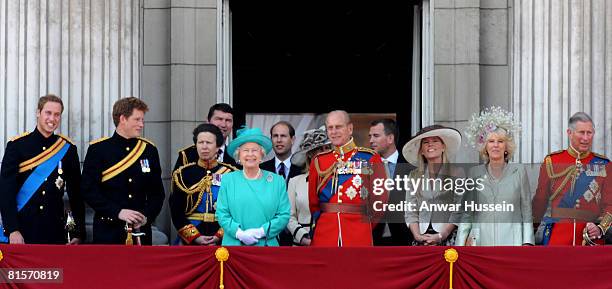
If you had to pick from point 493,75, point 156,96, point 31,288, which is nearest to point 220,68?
point 156,96

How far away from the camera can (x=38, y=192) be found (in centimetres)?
1048

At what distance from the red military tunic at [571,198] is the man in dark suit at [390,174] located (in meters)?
1.12

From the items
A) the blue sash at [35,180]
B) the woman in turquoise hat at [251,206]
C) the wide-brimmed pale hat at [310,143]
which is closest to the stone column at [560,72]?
the wide-brimmed pale hat at [310,143]

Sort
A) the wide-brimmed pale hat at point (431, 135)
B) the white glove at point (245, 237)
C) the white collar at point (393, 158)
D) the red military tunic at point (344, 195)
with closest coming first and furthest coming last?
the white glove at point (245, 237)
the red military tunic at point (344, 195)
the wide-brimmed pale hat at point (431, 135)
the white collar at point (393, 158)

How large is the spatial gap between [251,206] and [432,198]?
1507 mm

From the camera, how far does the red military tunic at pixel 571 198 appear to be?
34.0 feet

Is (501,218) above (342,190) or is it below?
below

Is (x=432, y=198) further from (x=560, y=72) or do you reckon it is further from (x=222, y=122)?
(x=560, y=72)

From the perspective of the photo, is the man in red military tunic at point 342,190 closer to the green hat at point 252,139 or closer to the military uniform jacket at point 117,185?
the green hat at point 252,139

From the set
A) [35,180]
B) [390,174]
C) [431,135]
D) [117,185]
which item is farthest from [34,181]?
[431,135]

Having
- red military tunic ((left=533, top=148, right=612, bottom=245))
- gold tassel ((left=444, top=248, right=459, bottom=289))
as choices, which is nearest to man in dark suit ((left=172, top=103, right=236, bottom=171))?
gold tassel ((left=444, top=248, right=459, bottom=289))

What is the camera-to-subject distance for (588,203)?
10.4 m

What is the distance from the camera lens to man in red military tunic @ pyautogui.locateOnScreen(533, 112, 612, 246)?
10297 mm

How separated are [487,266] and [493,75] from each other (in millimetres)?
3550
